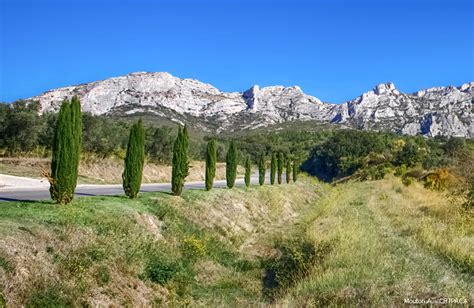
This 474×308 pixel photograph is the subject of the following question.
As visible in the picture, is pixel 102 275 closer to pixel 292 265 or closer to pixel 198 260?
pixel 198 260

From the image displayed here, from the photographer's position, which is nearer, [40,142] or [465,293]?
[465,293]

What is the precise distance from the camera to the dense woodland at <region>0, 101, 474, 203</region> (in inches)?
1383

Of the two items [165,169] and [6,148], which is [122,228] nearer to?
[6,148]

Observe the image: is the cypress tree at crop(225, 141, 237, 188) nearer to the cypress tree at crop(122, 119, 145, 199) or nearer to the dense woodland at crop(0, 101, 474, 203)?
the dense woodland at crop(0, 101, 474, 203)

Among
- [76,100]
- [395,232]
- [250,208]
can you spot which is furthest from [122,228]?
[250,208]

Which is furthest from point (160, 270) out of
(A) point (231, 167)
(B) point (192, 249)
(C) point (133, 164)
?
(A) point (231, 167)

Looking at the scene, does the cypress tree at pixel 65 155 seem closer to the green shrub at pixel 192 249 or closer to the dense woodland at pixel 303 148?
the green shrub at pixel 192 249

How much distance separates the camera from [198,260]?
44.4ft

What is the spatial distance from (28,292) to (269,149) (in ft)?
367

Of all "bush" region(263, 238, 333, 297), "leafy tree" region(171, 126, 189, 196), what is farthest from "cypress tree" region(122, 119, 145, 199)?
"bush" region(263, 238, 333, 297)

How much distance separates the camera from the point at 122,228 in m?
12.6

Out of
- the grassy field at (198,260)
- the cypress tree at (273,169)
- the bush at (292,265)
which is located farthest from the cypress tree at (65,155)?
the cypress tree at (273,169)

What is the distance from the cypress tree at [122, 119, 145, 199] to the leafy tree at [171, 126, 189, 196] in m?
3.44

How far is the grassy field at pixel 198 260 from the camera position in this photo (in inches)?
327
